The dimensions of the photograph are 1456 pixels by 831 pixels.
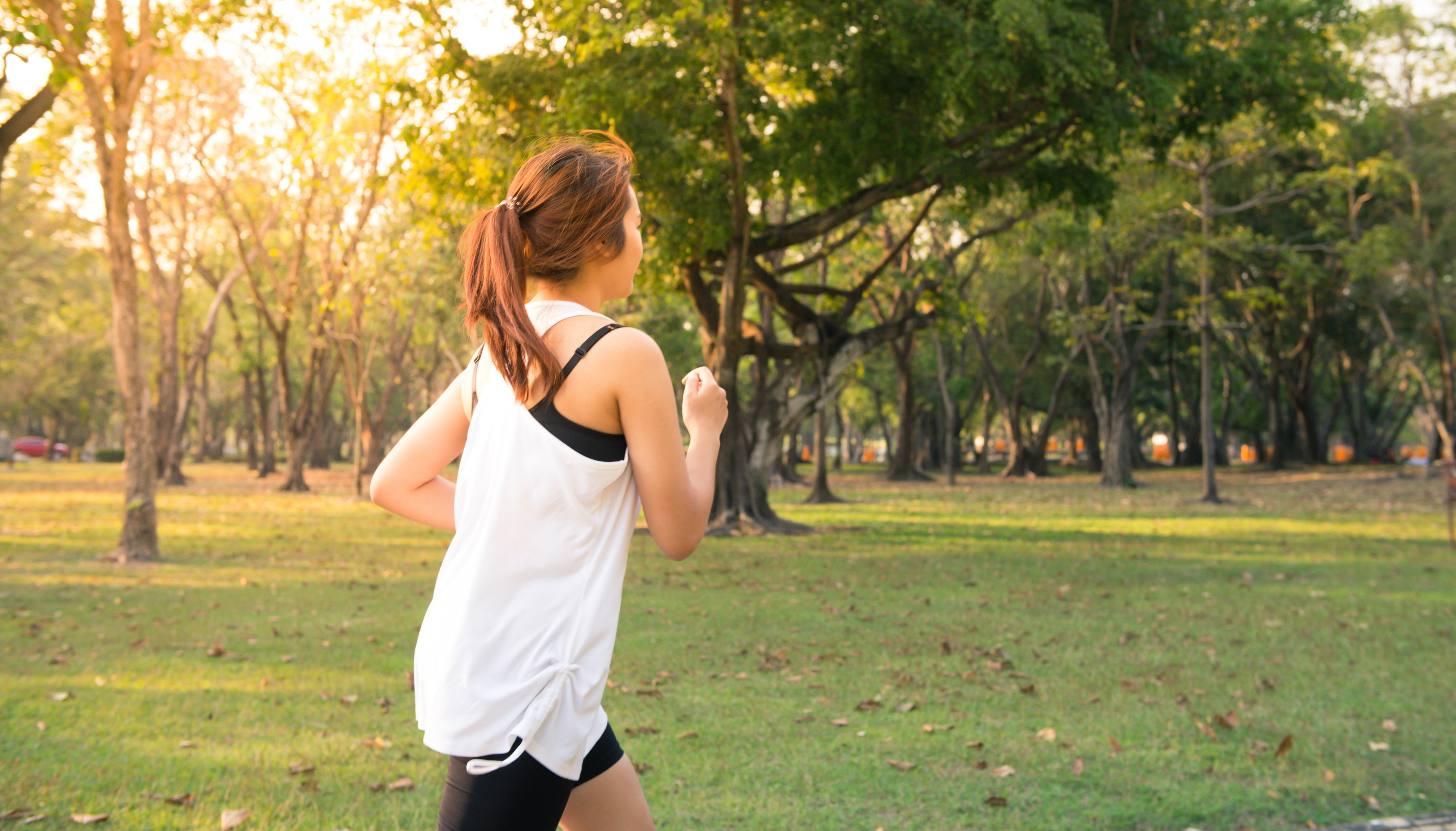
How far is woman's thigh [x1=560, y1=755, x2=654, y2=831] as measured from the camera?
2.01m

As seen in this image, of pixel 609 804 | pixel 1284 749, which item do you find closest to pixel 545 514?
pixel 609 804

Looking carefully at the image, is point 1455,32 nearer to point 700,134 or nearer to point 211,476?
point 700,134

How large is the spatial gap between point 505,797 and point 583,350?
787 mm

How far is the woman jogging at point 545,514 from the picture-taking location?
177 centimetres

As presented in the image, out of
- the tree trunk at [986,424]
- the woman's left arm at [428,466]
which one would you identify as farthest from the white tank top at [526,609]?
the tree trunk at [986,424]

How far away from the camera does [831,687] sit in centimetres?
698

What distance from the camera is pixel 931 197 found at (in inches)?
641

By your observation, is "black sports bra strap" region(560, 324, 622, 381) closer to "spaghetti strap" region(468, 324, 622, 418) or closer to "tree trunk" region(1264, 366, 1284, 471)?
"spaghetti strap" region(468, 324, 622, 418)

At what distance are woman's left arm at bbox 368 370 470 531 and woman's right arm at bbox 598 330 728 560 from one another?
457 mm

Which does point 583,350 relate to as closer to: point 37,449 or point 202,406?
point 202,406

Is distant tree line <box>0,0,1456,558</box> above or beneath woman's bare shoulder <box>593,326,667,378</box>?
above

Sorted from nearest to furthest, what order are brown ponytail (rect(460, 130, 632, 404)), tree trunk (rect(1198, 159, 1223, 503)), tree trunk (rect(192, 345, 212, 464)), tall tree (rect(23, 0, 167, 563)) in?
brown ponytail (rect(460, 130, 632, 404)), tall tree (rect(23, 0, 167, 563)), tree trunk (rect(1198, 159, 1223, 503)), tree trunk (rect(192, 345, 212, 464))

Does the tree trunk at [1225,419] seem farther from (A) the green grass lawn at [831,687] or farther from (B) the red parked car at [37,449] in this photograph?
(B) the red parked car at [37,449]

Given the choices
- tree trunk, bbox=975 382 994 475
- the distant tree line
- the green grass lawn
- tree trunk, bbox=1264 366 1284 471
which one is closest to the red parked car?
the distant tree line
